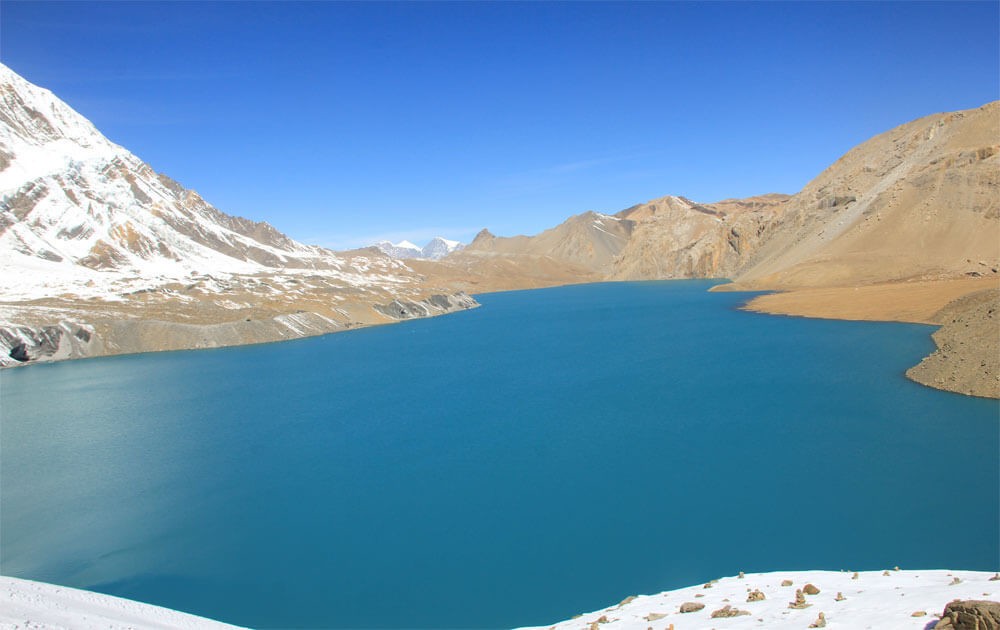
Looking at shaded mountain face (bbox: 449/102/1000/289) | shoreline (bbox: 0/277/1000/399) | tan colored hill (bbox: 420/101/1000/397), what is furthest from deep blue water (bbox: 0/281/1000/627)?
shaded mountain face (bbox: 449/102/1000/289)

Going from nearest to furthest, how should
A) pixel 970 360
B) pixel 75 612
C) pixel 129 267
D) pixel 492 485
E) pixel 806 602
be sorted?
pixel 806 602
pixel 75 612
pixel 492 485
pixel 970 360
pixel 129 267

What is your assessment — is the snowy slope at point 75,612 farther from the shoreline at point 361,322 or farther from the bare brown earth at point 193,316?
the bare brown earth at point 193,316

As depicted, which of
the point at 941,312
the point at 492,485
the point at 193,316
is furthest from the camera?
the point at 193,316

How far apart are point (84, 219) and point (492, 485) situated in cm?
14386

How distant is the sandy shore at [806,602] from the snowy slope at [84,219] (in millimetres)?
100534

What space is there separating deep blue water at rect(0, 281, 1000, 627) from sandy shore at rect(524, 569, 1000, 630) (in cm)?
251

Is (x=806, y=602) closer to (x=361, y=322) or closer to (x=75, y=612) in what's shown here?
(x=75, y=612)

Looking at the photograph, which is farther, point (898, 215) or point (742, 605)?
point (898, 215)

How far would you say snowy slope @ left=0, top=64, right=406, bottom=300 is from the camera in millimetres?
111500

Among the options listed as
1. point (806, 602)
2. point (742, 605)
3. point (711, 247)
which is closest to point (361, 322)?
point (742, 605)

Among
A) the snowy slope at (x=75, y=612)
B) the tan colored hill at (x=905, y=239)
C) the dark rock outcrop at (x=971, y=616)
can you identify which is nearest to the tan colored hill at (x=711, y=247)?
the tan colored hill at (x=905, y=239)

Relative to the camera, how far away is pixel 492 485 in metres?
24.7

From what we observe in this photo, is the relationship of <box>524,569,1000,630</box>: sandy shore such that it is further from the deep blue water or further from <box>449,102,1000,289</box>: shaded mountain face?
<box>449,102,1000,289</box>: shaded mountain face

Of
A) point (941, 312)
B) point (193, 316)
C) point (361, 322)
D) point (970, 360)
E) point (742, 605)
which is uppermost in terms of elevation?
point (193, 316)
